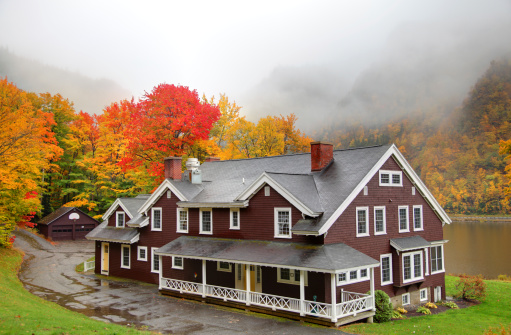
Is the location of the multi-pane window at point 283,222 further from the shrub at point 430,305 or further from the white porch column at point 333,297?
the shrub at point 430,305

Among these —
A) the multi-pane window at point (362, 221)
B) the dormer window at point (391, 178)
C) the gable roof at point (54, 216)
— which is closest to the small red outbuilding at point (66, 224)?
the gable roof at point (54, 216)

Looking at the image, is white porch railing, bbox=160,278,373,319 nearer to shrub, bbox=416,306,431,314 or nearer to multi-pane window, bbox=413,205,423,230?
shrub, bbox=416,306,431,314

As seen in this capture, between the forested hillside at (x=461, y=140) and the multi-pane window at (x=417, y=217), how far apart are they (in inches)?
3159

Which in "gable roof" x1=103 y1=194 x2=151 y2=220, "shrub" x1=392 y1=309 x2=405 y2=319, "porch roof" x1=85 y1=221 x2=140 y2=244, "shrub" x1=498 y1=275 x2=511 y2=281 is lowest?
"shrub" x1=498 y1=275 x2=511 y2=281

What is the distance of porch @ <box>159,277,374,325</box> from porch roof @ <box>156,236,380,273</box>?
167cm

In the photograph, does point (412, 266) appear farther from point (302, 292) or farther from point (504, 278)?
point (504, 278)

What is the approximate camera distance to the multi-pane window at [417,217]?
2481 cm

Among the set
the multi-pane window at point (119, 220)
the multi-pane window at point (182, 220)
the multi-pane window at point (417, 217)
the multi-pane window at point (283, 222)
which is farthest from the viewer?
the multi-pane window at point (119, 220)

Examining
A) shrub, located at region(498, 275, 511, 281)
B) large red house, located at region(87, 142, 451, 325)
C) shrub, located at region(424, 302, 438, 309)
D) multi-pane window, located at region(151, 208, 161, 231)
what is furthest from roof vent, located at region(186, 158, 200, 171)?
shrub, located at region(498, 275, 511, 281)

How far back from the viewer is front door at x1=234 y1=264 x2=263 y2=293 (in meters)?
22.3

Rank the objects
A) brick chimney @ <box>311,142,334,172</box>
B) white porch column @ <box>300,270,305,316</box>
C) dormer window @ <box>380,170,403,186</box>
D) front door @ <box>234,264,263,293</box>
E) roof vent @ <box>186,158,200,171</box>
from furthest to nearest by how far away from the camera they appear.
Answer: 1. roof vent @ <box>186,158,200,171</box>
2. brick chimney @ <box>311,142,334,172</box>
3. dormer window @ <box>380,170,403,186</box>
4. front door @ <box>234,264,263,293</box>
5. white porch column @ <box>300,270,305,316</box>

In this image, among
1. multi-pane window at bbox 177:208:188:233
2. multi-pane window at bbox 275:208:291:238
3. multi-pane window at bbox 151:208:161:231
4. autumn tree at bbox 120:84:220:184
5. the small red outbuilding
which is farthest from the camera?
the small red outbuilding

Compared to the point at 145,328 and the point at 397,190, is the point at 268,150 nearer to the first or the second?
the point at 397,190

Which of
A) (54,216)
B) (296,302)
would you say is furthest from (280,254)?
(54,216)
